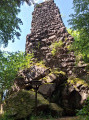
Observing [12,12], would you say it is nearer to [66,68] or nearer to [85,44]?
[85,44]

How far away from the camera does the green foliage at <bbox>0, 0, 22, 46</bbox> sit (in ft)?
20.4

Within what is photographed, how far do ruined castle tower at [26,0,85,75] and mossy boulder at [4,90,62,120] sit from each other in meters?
6.33

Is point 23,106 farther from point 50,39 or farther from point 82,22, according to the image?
point 50,39

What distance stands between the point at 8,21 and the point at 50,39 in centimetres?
1140

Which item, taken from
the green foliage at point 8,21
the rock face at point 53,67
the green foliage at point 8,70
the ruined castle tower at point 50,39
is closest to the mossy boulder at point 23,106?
the rock face at point 53,67

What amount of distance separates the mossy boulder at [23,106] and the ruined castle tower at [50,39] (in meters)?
6.33

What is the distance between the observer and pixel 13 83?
12.5 m

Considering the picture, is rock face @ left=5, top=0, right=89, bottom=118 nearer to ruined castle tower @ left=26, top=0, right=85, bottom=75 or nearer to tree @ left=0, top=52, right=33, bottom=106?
ruined castle tower @ left=26, top=0, right=85, bottom=75

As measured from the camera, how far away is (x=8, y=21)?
6.55 m

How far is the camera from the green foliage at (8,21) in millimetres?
6203

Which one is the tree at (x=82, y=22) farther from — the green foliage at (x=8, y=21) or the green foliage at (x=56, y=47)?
the green foliage at (x=56, y=47)

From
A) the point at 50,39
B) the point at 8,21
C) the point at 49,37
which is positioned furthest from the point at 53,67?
the point at 8,21

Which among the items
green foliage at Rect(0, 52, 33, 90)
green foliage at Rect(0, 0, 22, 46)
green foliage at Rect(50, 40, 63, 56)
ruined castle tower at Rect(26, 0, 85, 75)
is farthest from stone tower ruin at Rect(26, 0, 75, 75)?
green foliage at Rect(0, 0, 22, 46)

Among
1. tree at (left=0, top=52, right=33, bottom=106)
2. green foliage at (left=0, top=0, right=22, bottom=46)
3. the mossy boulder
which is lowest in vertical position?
the mossy boulder
